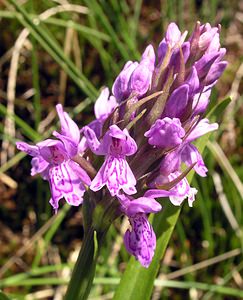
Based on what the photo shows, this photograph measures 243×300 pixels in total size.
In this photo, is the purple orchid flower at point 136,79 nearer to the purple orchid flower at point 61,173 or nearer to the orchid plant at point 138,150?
the orchid plant at point 138,150

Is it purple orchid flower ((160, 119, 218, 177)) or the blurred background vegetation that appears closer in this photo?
purple orchid flower ((160, 119, 218, 177))

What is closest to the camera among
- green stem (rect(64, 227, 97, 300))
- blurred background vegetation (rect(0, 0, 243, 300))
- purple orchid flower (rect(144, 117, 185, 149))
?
purple orchid flower (rect(144, 117, 185, 149))

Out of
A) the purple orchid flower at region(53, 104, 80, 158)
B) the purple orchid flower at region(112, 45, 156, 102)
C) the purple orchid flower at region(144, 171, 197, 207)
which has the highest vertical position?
the purple orchid flower at region(112, 45, 156, 102)

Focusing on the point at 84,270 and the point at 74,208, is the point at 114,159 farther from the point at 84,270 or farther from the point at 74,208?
the point at 74,208

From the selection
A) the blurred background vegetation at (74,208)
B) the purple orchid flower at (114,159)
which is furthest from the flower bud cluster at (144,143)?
the blurred background vegetation at (74,208)

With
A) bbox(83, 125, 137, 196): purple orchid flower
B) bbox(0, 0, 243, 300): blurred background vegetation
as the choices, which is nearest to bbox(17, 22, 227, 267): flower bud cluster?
bbox(83, 125, 137, 196): purple orchid flower

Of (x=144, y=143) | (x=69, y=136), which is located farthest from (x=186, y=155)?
(x=69, y=136)

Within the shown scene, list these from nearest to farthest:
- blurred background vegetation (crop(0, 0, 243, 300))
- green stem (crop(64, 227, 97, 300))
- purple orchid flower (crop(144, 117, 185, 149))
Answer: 1. purple orchid flower (crop(144, 117, 185, 149))
2. green stem (crop(64, 227, 97, 300))
3. blurred background vegetation (crop(0, 0, 243, 300))

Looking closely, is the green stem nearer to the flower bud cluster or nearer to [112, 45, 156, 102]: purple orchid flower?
the flower bud cluster
